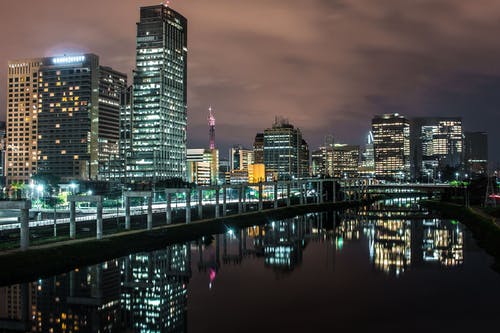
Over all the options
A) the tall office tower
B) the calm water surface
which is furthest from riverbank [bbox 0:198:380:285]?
the tall office tower

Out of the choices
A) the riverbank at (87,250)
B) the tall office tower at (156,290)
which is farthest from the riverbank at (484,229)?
the riverbank at (87,250)

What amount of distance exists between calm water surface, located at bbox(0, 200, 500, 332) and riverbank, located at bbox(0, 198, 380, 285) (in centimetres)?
122

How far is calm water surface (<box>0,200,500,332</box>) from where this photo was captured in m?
31.8

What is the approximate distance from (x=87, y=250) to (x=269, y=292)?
17596 mm

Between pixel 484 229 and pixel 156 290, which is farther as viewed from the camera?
pixel 484 229

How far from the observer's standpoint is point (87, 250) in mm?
48531

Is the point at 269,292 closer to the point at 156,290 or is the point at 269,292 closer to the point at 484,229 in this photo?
the point at 156,290

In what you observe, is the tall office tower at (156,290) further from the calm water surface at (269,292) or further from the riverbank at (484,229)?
the riverbank at (484,229)

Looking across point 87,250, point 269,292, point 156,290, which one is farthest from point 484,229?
point 87,250

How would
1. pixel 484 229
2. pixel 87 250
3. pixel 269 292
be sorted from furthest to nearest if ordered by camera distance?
pixel 484 229, pixel 87 250, pixel 269 292

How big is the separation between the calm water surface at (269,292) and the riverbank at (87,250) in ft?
4.00

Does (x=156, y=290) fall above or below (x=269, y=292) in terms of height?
above

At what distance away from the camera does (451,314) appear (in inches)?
1337

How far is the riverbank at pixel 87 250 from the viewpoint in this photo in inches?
1596
